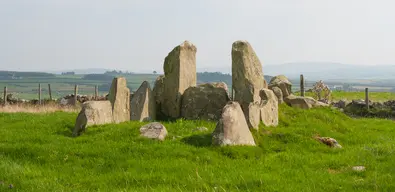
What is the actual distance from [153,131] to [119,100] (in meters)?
6.02

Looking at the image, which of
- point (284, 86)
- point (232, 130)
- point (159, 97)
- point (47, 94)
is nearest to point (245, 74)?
point (159, 97)

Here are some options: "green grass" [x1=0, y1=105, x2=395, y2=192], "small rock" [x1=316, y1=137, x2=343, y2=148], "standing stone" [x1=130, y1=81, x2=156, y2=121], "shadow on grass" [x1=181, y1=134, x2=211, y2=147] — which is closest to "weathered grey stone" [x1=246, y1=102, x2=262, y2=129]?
"green grass" [x1=0, y1=105, x2=395, y2=192]

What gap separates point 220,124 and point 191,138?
1.35 meters

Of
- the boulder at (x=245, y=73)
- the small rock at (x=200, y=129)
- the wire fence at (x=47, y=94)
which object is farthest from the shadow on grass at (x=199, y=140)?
the wire fence at (x=47, y=94)

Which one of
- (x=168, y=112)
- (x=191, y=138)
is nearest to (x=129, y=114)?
(x=168, y=112)

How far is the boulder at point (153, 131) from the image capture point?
16.3m

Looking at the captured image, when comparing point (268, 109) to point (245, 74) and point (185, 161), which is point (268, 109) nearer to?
point (245, 74)

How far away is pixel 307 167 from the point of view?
1359 cm

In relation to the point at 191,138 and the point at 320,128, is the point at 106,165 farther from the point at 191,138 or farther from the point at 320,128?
the point at 320,128

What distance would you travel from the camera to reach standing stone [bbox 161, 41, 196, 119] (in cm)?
2339

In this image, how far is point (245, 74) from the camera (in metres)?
21.9

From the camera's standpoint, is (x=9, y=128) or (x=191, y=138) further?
(x=9, y=128)

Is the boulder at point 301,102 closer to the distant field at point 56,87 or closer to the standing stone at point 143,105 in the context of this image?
the standing stone at point 143,105

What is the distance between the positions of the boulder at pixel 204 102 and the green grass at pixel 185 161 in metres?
1.91
